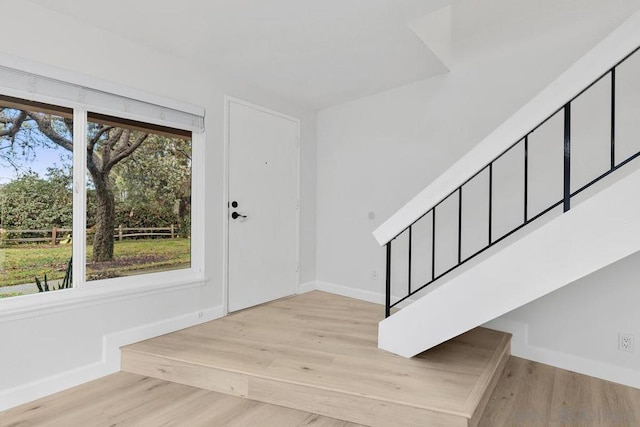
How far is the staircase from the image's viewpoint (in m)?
1.62

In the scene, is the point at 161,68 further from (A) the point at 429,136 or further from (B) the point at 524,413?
(B) the point at 524,413

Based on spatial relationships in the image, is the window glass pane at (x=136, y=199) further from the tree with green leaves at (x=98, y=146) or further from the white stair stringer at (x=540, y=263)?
the white stair stringer at (x=540, y=263)

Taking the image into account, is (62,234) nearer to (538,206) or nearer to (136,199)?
(136,199)

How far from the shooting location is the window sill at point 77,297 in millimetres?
2143

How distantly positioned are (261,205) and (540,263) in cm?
261

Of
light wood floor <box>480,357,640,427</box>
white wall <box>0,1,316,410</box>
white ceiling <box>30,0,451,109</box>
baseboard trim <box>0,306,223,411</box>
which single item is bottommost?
light wood floor <box>480,357,640,427</box>

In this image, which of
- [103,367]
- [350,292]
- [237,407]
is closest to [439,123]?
[350,292]

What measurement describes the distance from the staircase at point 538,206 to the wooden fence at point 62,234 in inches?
70.6

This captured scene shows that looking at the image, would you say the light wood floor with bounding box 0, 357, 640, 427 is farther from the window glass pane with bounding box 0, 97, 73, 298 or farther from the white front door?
the white front door

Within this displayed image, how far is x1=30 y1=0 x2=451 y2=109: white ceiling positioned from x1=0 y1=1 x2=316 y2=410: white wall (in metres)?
0.13

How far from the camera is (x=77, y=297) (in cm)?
239

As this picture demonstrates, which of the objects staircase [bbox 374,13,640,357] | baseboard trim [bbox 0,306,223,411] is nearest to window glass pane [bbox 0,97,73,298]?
baseboard trim [bbox 0,306,223,411]

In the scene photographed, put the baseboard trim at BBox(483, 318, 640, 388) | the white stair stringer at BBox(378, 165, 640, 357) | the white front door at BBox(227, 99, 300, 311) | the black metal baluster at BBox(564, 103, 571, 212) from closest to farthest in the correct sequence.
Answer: the white stair stringer at BBox(378, 165, 640, 357) → the black metal baluster at BBox(564, 103, 571, 212) → the baseboard trim at BBox(483, 318, 640, 388) → the white front door at BBox(227, 99, 300, 311)

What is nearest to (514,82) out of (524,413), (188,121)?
(524,413)
